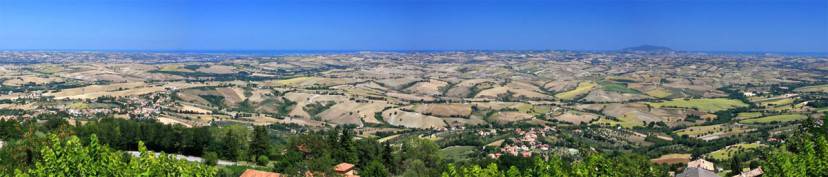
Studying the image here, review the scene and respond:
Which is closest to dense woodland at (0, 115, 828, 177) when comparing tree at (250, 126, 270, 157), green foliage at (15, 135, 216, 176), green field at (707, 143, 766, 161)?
tree at (250, 126, 270, 157)

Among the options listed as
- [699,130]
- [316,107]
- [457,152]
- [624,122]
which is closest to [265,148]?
[457,152]

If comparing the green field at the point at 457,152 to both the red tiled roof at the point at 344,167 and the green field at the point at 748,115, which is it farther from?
the green field at the point at 748,115

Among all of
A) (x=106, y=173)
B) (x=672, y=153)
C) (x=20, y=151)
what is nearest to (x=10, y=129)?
(x=20, y=151)

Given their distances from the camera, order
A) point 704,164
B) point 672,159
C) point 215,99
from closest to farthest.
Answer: point 704,164 → point 672,159 → point 215,99

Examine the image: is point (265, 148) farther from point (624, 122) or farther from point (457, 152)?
point (624, 122)

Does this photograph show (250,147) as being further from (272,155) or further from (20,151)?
(20,151)

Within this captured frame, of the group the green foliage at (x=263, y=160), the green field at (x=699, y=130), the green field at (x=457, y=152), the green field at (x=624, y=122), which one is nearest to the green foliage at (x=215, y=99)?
the green field at (x=457, y=152)
